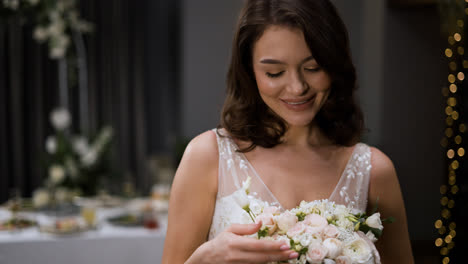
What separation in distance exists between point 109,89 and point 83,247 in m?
4.07

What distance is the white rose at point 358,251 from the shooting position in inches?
44.2

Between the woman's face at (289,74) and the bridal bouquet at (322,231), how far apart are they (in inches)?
12.3

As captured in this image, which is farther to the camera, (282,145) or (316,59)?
(282,145)

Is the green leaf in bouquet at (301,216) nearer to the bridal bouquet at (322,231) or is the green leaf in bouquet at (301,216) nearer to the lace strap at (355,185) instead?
the bridal bouquet at (322,231)

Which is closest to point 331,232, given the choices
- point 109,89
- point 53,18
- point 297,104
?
point 297,104

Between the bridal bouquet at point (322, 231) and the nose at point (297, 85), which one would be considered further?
the nose at point (297, 85)

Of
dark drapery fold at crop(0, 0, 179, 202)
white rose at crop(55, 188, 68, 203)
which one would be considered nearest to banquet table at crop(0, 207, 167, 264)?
white rose at crop(55, 188, 68, 203)

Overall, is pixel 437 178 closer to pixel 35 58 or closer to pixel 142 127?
pixel 142 127

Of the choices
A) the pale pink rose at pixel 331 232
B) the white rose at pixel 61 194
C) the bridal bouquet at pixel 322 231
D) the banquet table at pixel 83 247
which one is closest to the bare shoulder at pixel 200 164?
the bridal bouquet at pixel 322 231

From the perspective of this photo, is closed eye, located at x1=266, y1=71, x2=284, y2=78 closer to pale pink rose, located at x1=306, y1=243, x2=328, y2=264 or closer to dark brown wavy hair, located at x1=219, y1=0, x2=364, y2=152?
dark brown wavy hair, located at x1=219, y1=0, x2=364, y2=152

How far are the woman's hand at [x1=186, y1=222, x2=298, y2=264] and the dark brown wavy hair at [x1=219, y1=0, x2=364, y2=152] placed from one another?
1.75 feet

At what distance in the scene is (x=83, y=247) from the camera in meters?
3.33

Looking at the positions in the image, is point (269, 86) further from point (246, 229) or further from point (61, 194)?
point (61, 194)

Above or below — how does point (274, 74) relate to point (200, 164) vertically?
above
